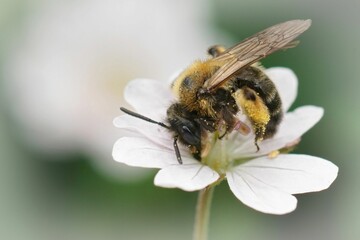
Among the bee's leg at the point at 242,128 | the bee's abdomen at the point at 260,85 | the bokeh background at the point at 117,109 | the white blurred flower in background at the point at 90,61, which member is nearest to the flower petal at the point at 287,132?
the bee's leg at the point at 242,128

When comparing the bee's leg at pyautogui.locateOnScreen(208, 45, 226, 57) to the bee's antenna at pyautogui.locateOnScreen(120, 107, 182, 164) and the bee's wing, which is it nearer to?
the bee's wing

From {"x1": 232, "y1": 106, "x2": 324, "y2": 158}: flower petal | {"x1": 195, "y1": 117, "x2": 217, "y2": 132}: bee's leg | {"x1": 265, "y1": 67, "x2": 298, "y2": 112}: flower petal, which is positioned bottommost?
{"x1": 232, "y1": 106, "x2": 324, "y2": 158}: flower petal

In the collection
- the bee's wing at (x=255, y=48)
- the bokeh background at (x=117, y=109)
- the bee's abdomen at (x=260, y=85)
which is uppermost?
the bee's wing at (x=255, y=48)

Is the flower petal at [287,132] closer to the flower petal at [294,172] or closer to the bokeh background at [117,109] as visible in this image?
the flower petal at [294,172]

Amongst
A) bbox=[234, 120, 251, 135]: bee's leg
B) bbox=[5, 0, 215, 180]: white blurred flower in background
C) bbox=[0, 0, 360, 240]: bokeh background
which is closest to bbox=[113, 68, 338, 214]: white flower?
bbox=[234, 120, 251, 135]: bee's leg

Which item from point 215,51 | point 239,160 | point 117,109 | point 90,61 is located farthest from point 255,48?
point 90,61

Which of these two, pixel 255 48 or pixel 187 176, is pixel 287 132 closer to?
pixel 255 48
